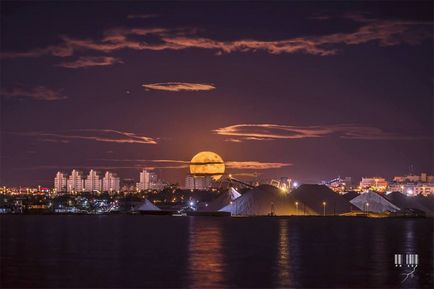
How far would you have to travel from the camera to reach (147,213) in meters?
166

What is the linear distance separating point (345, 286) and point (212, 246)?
21712 millimetres

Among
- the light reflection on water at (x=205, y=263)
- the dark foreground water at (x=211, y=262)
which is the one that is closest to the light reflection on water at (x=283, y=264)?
the dark foreground water at (x=211, y=262)

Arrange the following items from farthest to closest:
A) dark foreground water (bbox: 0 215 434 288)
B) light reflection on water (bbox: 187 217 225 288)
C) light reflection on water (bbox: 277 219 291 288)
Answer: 1. light reflection on water (bbox: 277 219 291 288)
2. dark foreground water (bbox: 0 215 434 288)
3. light reflection on water (bbox: 187 217 225 288)

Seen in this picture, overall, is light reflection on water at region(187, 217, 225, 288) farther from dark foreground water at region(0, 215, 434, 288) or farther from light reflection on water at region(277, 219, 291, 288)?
light reflection on water at region(277, 219, 291, 288)

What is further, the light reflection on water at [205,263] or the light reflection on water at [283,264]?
the light reflection on water at [283,264]

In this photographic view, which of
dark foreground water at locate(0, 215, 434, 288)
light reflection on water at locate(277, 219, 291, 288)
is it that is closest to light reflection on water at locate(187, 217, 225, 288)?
dark foreground water at locate(0, 215, 434, 288)

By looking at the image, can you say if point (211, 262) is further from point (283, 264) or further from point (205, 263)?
point (283, 264)

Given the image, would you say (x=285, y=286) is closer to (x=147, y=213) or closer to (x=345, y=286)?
(x=345, y=286)

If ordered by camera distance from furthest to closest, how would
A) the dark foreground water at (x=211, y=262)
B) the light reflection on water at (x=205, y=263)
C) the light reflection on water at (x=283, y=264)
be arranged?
the light reflection on water at (x=283, y=264) → the dark foreground water at (x=211, y=262) → the light reflection on water at (x=205, y=263)

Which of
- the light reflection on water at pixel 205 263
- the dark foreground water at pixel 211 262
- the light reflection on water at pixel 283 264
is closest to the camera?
the light reflection on water at pixel 205 263

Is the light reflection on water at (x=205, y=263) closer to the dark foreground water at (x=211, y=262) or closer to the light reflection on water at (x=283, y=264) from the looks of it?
the dark foreground water at (x=211, y=262)

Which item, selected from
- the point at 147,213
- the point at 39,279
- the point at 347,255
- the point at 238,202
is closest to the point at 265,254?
the point at 347,255

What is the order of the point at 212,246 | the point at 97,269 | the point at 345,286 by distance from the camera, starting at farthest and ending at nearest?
the point at 212,246 < the point at 97,269 < the point at 345,286

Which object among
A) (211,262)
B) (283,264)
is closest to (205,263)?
(211,262)
